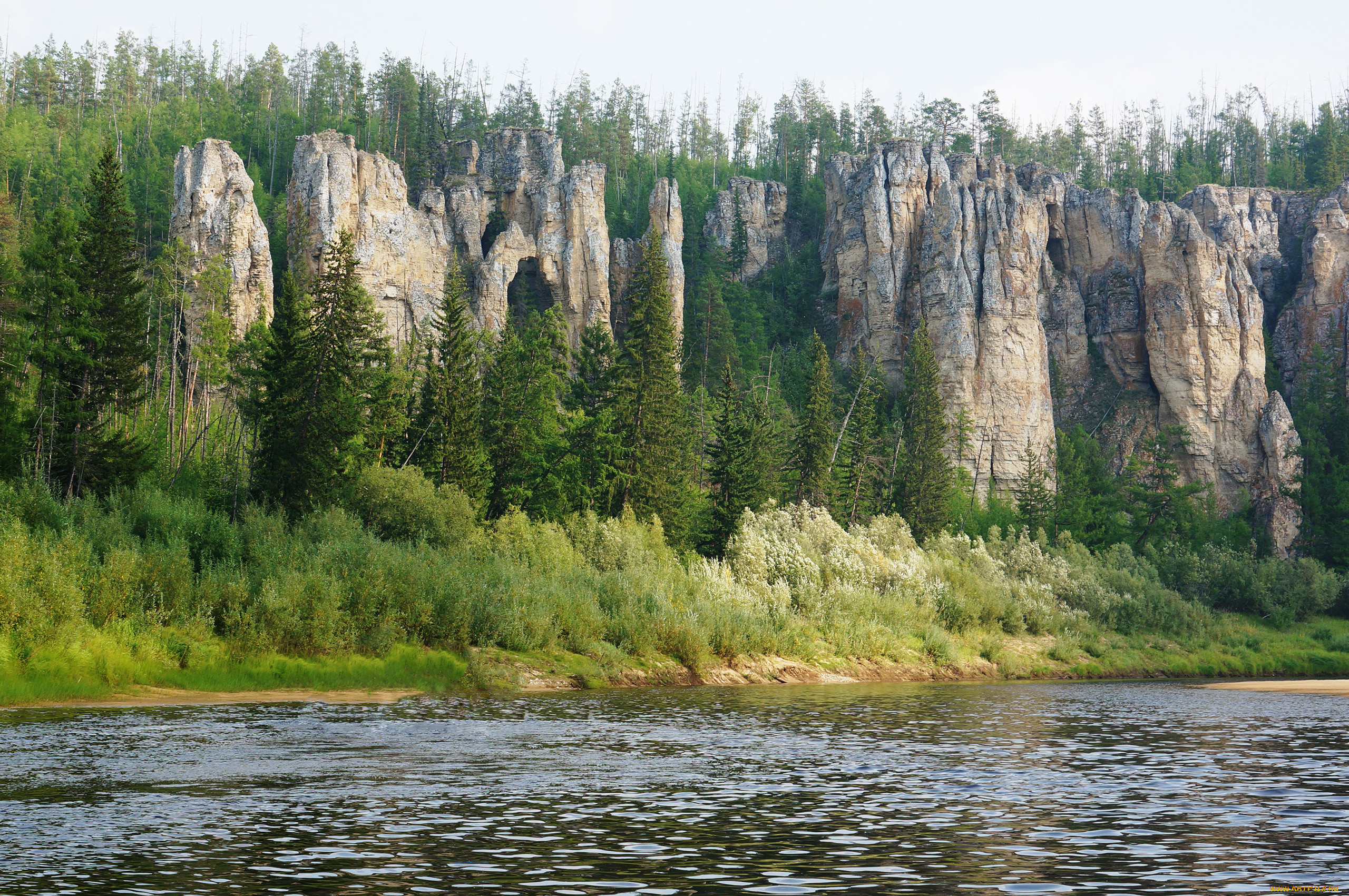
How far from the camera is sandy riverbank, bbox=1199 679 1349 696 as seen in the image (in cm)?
5059

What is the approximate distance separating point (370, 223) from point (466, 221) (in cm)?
1212

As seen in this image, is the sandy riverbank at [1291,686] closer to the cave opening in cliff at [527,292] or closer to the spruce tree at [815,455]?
the spruce tree at [815,455]

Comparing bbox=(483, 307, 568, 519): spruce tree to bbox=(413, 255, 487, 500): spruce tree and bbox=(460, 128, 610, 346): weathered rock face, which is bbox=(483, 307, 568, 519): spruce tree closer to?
bbox=(413, 255, 487, 500): spruce tree

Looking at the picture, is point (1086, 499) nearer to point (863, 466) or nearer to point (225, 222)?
point (863, 466)

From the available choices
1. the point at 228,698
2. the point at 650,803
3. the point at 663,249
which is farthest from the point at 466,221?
the point at 650,803

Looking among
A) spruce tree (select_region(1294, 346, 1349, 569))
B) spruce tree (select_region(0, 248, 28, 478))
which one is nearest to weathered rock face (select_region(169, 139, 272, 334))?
spruce tree (select_region(0, 248, 28, 478))

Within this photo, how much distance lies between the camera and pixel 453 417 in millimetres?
58250

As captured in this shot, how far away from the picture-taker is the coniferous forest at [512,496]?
→ 36.5 m

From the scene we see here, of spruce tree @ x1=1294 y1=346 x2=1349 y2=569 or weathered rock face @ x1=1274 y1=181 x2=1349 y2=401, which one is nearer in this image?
spruce tree @ x1=1294 y1=346 x2=1349 y2=569

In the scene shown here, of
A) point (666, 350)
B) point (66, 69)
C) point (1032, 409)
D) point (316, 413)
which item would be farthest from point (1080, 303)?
point (66, 69)

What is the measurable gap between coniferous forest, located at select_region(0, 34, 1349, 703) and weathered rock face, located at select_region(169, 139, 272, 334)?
15.5 ft

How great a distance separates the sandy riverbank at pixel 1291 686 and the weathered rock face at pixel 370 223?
70.6m

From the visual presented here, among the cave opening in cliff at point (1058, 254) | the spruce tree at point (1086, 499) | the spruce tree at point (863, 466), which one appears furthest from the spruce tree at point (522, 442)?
the cave opening in cliff at point (1058, 254)

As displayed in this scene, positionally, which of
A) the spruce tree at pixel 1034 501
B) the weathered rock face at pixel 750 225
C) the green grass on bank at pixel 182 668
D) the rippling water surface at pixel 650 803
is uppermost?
the weathered rock face at pixel 750 225
